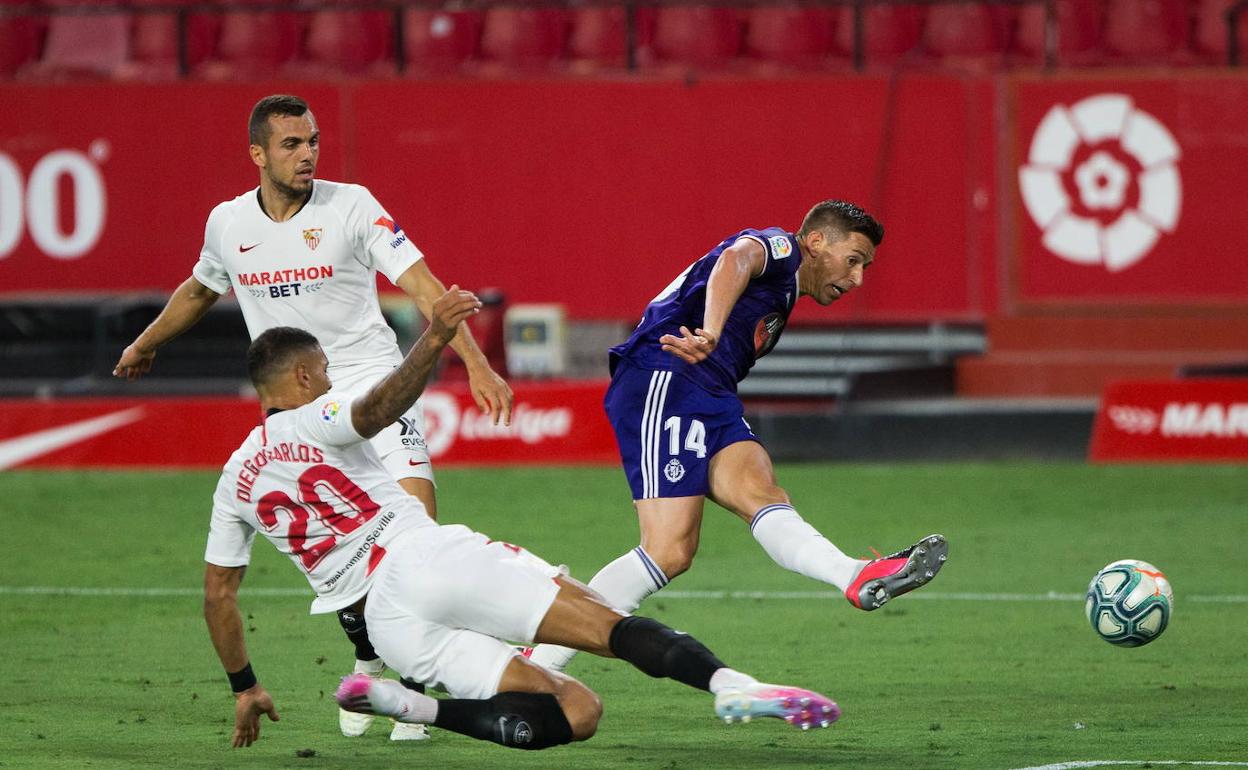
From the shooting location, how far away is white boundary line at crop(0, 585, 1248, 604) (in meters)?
10.0

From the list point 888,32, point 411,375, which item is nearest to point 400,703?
point 411,375

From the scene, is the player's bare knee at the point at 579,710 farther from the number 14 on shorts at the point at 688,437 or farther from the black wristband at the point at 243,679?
the number 14 on shorts at the point at 688,437

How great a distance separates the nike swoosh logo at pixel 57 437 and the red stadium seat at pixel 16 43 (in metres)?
4.73

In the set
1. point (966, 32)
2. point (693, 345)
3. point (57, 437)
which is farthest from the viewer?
point (966, 32)

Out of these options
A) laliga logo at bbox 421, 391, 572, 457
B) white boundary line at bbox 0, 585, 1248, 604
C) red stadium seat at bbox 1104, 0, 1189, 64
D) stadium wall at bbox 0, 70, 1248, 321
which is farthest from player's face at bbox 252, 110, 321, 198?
red stadium seat at bbox 1104, 0, 1189, 64

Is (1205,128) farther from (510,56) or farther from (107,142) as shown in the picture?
(107,142)

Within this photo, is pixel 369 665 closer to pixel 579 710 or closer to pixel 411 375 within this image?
pixel 579 710

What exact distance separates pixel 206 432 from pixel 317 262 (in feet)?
30.4

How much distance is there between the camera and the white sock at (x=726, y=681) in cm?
559

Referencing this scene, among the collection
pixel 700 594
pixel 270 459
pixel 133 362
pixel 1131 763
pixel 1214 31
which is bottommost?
pixel 700 594

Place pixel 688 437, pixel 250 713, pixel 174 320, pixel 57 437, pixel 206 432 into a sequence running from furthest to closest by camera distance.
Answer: pixel 57 437 < pixel 206 432 < pixel 174 320 < pixel 688 437 < pixel 250 713

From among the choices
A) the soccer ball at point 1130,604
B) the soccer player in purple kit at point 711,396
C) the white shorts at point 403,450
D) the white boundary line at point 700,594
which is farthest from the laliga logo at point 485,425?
the soccer ball at point 1130,604

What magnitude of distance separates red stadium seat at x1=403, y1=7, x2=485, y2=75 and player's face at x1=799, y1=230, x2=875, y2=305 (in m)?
11.9

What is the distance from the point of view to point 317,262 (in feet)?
24.1
